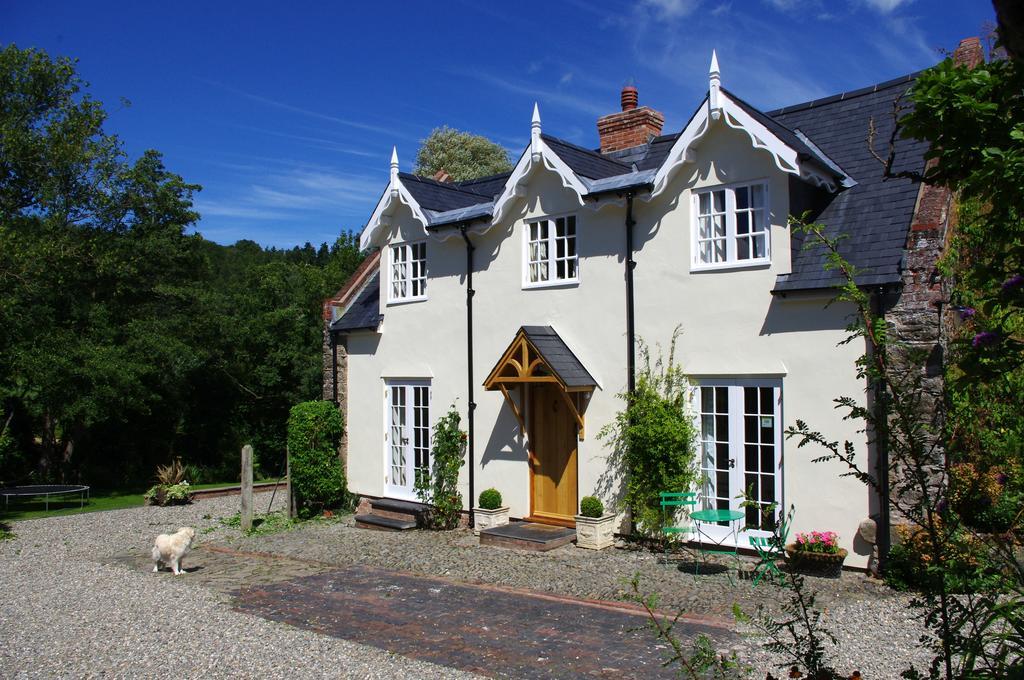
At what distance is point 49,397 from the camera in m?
22.7

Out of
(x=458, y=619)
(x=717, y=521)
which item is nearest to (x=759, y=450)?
(x=717, y=521)

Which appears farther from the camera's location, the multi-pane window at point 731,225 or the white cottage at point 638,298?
the multi-pane window at point 731,225

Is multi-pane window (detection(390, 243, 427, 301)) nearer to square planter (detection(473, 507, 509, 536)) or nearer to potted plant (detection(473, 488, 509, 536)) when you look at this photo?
potted plant (detection(473, 488, 509, 536))

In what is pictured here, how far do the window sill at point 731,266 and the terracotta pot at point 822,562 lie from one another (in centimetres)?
432

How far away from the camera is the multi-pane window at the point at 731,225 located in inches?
495

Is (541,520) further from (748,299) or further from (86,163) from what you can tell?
(86,163)

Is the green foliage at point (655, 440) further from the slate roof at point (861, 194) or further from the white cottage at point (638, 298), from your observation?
the slate roof at point (861, 194)

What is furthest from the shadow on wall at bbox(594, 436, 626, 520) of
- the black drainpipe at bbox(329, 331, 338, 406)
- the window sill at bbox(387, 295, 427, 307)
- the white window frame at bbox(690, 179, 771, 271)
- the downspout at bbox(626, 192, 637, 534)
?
the black drainpipe at bbox(329, 331, 338, 406)

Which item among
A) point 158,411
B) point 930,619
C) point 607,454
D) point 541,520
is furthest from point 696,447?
point 158,411

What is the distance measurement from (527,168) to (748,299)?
16.9 feet

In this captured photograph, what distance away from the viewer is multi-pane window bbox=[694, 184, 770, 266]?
12.6 metres

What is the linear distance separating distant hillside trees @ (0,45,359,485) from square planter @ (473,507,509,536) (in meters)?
13.8

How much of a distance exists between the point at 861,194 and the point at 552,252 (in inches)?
219

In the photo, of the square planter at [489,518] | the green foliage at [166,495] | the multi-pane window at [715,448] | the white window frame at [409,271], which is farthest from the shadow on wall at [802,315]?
the green foliage at [166,495]
